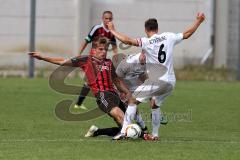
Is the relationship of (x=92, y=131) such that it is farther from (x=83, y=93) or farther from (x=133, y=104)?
(x=83, y=93)

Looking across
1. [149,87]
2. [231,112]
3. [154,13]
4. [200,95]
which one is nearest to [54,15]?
[154,13]

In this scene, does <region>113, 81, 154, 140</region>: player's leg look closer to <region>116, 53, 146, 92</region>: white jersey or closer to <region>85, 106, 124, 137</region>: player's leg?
<region>85, 106, 124, 137</region>: player's leg

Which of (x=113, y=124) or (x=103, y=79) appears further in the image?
(x=113, y=124)

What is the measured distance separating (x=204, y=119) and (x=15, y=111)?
4.21 m

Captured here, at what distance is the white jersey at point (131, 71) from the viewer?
1475 cm

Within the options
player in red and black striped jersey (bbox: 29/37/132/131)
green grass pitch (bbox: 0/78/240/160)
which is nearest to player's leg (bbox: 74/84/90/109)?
green grass pitch (bbox: 0/78/240/160)

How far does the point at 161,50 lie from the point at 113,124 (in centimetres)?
357

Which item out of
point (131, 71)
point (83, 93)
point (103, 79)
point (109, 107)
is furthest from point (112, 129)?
point (83, 93)

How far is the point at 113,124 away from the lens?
16453mm

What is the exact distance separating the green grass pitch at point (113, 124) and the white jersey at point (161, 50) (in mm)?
1085

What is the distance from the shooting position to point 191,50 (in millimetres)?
37188

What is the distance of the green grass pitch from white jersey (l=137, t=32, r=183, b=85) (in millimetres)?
1085

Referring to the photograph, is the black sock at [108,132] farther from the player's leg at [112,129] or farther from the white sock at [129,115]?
the white sock at [129,115]

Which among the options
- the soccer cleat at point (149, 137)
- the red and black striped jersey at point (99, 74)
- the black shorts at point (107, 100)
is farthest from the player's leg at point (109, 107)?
the soccer cleat at point (149, 137)
